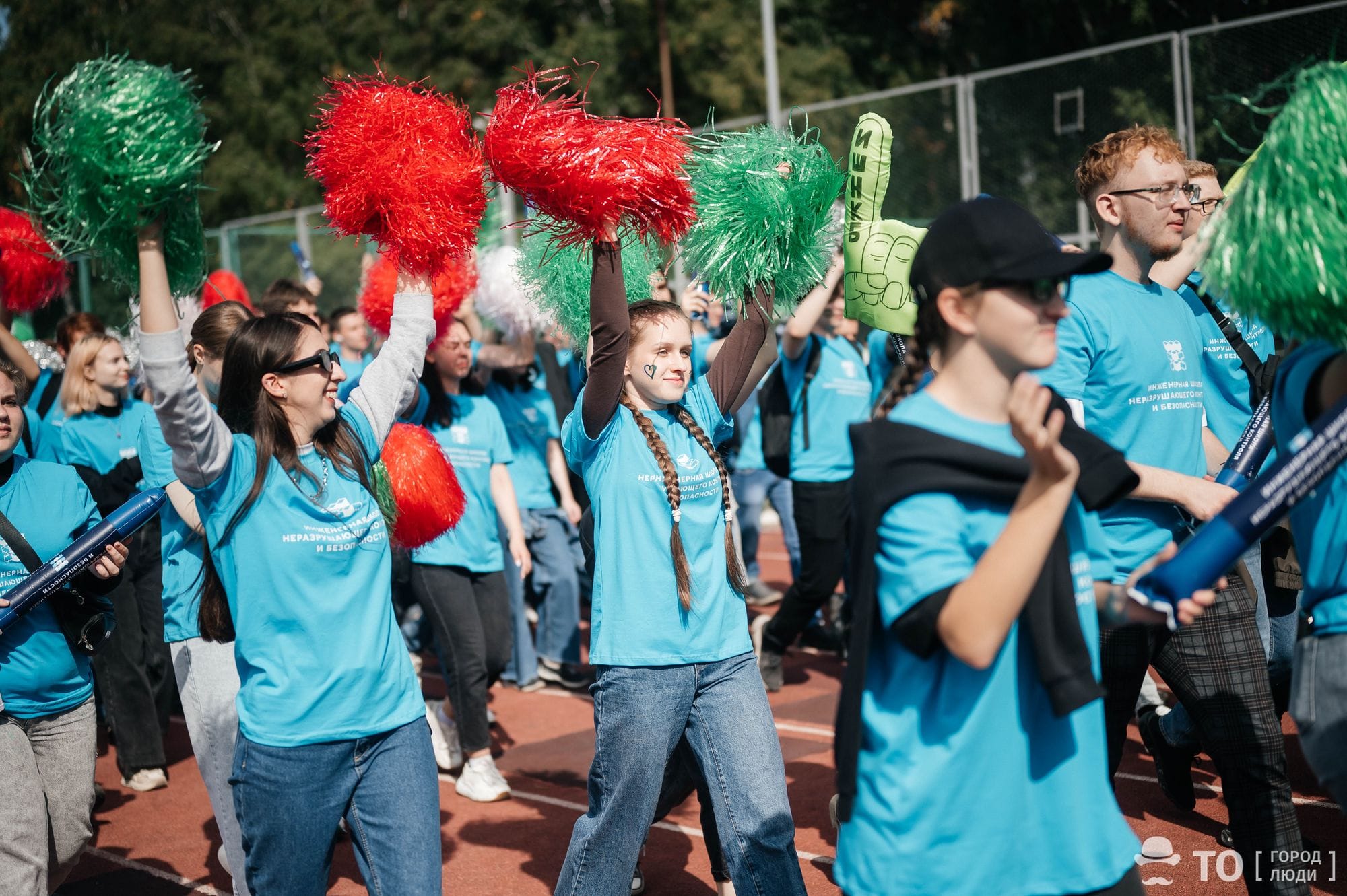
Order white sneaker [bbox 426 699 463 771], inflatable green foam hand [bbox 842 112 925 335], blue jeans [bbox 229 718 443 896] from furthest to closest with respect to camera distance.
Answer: white sneaker [bbox 426 699 463 771] < inflatable green foam hand [bbox 842 112 925 335] < blue jeans [bbox 229 718 443 896]

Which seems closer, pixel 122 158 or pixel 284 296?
pixel 122 158

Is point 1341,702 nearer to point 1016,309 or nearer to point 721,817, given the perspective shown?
point 1016,309

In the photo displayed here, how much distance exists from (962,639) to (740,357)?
206 cm

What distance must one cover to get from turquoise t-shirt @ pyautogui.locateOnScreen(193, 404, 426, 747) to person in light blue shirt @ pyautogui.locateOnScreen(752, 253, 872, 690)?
13.4 feet

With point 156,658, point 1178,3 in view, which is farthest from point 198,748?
point 1178,3

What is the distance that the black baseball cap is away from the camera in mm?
2188

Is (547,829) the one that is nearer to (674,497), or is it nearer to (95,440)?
(674,497)

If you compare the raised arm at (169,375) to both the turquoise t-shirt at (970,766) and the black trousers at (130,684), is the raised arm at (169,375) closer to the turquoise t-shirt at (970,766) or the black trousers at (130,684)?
the turquoise t-shirt at (970,766)

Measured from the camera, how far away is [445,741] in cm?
652

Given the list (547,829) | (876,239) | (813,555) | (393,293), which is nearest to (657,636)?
(876,239)

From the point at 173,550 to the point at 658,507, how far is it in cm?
190

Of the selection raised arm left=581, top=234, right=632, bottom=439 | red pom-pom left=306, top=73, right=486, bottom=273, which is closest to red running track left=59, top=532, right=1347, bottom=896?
raised arm left=581, top=234, right=632, bottom=439

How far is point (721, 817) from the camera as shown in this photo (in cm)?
361

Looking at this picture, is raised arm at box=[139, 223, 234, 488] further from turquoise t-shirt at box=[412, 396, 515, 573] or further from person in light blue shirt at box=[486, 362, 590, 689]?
person in light blue shirt at box=[486, 362, 590, 689]
